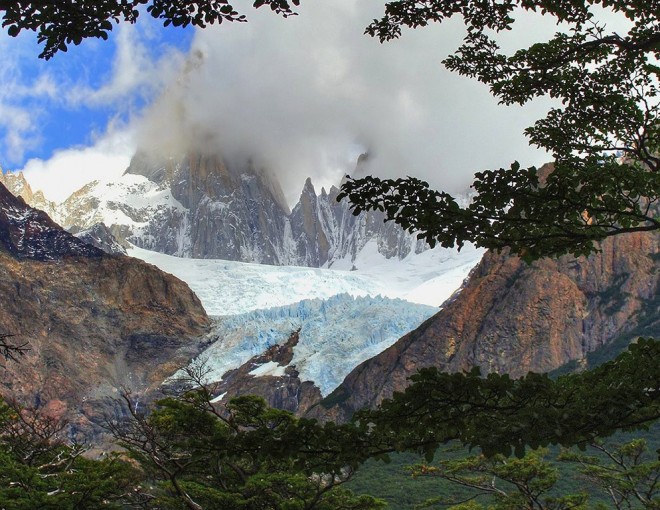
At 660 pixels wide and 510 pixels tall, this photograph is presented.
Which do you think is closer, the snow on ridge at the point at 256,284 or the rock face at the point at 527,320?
the rock face at the point at 527,320

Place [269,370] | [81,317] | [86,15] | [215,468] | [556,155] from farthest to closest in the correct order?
[81,317]
[269,370]
[215,468]
[556,155]
[86,15]

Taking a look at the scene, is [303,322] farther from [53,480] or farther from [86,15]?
[86,15]

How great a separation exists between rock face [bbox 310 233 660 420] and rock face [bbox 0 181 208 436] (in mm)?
51538

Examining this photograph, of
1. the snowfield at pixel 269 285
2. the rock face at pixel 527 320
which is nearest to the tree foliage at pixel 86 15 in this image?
the rock face at pixel 527 320

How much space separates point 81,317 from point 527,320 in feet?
302

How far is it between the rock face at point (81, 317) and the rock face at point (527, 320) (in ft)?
169

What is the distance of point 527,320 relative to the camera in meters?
107

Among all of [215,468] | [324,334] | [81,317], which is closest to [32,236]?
[81,317]

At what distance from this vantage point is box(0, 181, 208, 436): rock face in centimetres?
13338

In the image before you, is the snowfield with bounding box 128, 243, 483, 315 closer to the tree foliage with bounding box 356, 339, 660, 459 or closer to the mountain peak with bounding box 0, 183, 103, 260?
the mountain peak with bounding box 0, 183, 103, 260

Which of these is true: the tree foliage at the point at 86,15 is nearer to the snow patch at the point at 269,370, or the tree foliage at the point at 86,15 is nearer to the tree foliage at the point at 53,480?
the tree foliage at the point at 53,480

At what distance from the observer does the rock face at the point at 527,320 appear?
99625 mm

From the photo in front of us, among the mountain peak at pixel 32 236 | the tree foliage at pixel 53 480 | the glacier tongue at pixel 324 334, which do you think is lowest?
the glacier tongue at pixel 324 334

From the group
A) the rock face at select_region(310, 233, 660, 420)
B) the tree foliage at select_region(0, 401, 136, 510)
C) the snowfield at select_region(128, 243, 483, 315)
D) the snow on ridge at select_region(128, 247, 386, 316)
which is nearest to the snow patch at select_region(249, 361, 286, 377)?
the rock face at select_region(310, 233, 660, 420)
